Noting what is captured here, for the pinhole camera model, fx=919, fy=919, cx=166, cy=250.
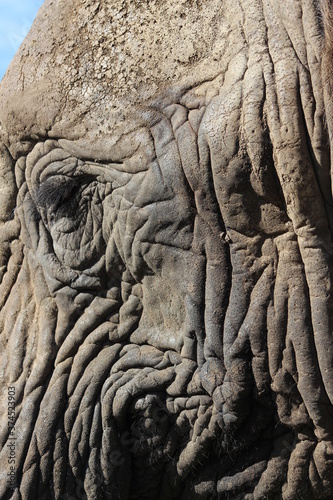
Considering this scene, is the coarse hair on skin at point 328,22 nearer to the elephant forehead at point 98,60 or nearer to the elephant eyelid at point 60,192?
the elephant forehead at point 98,60

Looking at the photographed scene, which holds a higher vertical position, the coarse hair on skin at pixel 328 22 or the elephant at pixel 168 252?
the coarse hair on skin at pixel 328 22

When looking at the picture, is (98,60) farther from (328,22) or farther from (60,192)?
(328,22)

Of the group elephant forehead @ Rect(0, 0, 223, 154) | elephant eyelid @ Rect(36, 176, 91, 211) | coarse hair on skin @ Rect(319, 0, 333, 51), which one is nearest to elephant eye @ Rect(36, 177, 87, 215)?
elephant eyelid @ Rect(36, 176, 91, 211)

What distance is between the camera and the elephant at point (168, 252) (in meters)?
2.65

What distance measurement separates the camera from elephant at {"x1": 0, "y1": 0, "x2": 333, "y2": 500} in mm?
2648

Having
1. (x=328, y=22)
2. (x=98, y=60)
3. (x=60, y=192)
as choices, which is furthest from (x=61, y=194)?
(x=328, y=22)

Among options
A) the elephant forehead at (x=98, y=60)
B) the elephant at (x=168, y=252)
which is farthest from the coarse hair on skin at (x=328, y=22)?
the elephant forehead at (x=98, y=60)

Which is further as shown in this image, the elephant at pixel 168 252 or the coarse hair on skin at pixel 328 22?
the elephant at pixel 168 252

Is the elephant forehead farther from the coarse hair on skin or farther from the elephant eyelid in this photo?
the coarse hair on skin

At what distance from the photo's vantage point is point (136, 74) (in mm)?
2953

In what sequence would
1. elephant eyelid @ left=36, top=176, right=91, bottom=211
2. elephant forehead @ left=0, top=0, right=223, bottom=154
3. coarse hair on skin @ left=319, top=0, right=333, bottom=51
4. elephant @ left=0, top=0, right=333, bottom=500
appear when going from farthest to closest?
elephant eyelid @ left=36, top=176, right=91, bottom=211
elephant forehead @ left=0, top=0, right=223, bottom=154
elephant @ left=0, top=0, right=333, bottom=500
coarse hair on skin @ left=319, top=0, right=333, bottom=51

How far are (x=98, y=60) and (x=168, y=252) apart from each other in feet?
2.25

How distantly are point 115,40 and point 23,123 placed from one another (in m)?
0.45

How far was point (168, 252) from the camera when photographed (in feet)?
9.57
